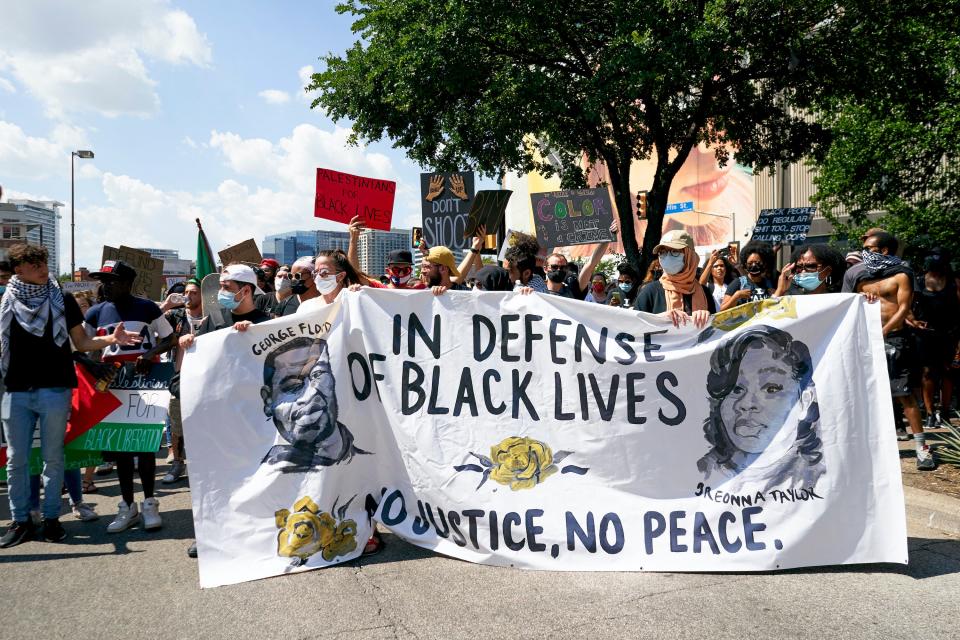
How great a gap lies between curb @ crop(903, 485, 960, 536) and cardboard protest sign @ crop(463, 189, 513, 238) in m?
6.21

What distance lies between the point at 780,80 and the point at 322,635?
14.8 meters

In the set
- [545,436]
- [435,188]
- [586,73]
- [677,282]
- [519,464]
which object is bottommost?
[519,464]

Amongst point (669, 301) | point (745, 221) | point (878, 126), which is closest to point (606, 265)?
point (745, 221)

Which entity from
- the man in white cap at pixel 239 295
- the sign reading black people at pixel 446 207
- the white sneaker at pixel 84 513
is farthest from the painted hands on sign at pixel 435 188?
the white sneaker at pixel 84 513

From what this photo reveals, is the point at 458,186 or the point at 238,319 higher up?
the point at 458,186

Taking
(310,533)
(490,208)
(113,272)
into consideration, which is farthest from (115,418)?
(490,208)

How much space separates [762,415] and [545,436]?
1.24 meters

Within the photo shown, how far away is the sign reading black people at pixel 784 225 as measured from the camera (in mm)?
13320

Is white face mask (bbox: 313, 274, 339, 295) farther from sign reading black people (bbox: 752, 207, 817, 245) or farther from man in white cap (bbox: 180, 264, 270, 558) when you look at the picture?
sign reading black people (bbox: 752, 207, 817, 245)

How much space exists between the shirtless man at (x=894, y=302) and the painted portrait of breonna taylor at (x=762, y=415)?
7.58ft

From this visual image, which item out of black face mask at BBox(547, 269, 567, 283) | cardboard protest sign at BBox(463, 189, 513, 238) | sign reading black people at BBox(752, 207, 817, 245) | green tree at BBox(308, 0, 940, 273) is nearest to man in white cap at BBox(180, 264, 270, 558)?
black face mask at BBox(547, 269, 567, 283)

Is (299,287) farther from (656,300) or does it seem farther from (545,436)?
(656,300)

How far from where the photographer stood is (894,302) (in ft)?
20.8

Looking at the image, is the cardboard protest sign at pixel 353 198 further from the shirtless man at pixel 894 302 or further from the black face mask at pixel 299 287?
the shirtless man at pixel 894 302
